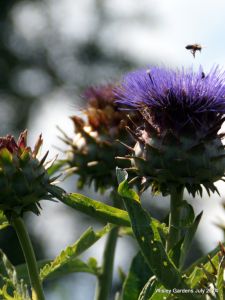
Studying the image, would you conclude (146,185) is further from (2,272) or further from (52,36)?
(52,36)

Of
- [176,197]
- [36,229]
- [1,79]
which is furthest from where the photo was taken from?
[1,79]

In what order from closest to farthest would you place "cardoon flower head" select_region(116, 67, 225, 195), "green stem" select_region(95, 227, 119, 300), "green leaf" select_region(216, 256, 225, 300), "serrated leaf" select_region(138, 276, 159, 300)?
1. "green leaf" select_region(216, 256, 225, 300)
2. "serrated leaf" select_region(138, 276, 159, 300)
3. "cardoon flower head" select_region(116, 67, 225, 195)
4. "green stem" select_region(95, 227, 119, 300)

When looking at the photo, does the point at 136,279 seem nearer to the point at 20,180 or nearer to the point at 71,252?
the point at 71,252

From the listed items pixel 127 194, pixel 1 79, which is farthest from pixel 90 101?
pixel 1 79

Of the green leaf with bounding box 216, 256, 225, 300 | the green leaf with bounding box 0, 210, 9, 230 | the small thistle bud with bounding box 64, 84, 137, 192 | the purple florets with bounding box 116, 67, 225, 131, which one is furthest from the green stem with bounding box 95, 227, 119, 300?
the green leaf with bounding box 216, 256, 225, 300

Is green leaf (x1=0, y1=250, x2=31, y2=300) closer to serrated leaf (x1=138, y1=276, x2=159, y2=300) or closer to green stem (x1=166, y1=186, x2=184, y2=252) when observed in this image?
serrated leaf (x1=138, y1=276, x2=159, y2=300)

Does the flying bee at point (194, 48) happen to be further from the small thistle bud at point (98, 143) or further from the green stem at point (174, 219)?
the green stem at point (174, 219)
